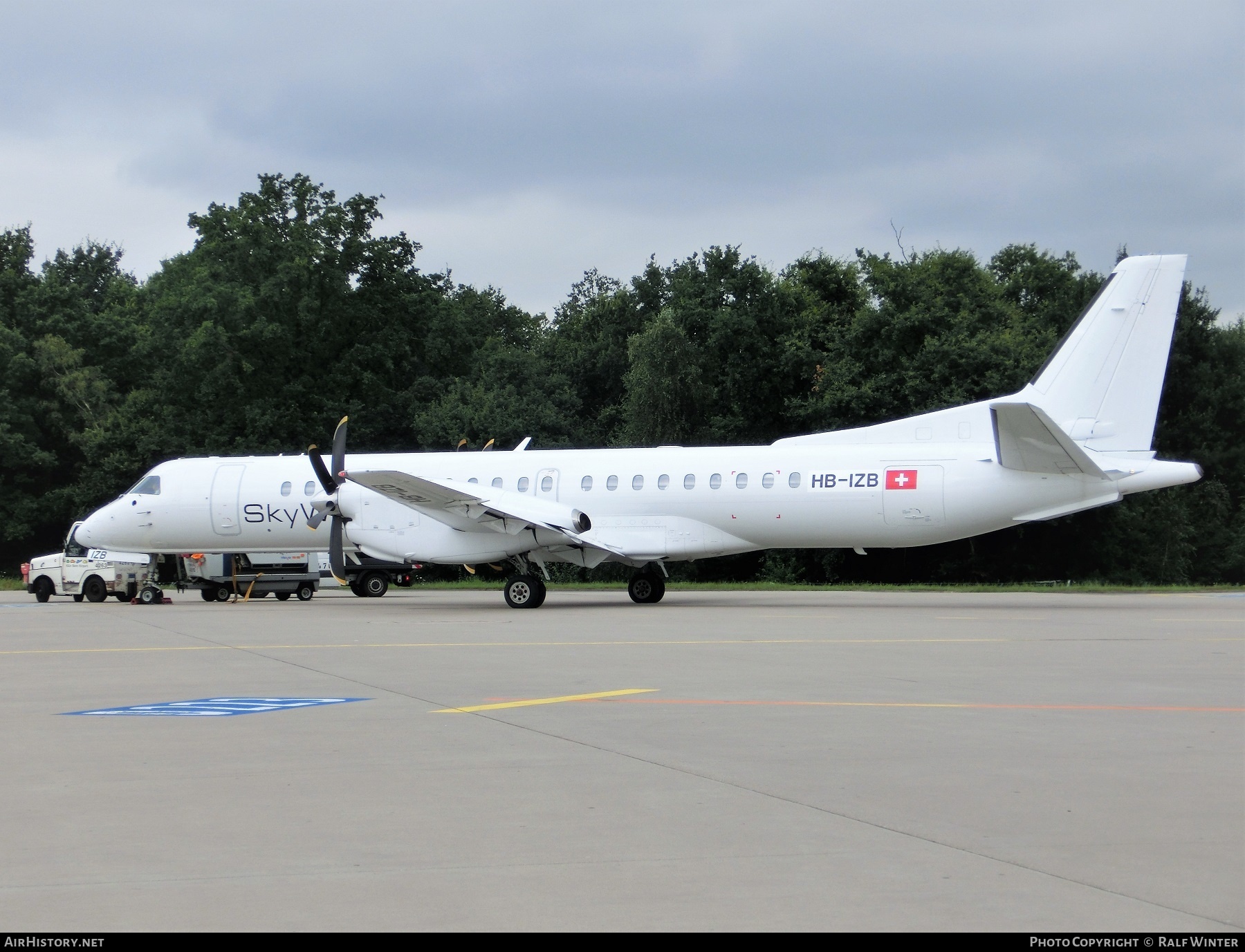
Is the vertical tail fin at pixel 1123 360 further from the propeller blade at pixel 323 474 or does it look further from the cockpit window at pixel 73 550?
the cockpit window at pixel 73 550

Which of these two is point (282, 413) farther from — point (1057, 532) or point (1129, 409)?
point (1129, 409)

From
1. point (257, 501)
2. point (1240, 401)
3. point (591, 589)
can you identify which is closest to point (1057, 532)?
point (1240, 401)

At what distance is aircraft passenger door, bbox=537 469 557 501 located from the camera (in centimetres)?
2667

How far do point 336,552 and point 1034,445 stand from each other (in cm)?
1479

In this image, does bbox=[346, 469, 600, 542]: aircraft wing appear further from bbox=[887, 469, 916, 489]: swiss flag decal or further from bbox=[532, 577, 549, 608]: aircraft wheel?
bbox=[887, 469, 916, 489]: swiss flag decal

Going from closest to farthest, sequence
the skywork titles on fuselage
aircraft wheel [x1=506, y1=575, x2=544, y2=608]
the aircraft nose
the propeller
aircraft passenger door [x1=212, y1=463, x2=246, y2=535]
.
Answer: aircraft wheel [x1=506, y1=575, x2=544, y2=608], the propeller, the skywork titles on fuselage, aircraft passenger door [x1=212, y1=463, x2=246, y2=535], the aircraft nose

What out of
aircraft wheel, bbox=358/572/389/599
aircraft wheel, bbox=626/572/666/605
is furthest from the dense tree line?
aircraft wheel, bbox=626/572/666/605

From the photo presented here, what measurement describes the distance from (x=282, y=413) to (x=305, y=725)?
154ft

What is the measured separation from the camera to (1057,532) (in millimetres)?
43344

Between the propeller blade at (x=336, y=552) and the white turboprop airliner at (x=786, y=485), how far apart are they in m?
0.06

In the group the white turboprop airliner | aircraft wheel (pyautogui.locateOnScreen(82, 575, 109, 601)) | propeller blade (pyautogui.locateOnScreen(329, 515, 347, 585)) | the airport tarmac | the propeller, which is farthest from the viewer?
aircraft wheel (pyautogui.locateOnScreen(82, 575, 109, 601))

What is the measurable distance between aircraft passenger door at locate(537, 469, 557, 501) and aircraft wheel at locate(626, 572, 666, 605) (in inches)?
117

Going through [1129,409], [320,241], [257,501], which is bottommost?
[257,501]

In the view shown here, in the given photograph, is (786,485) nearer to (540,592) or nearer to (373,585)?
(540,592)
